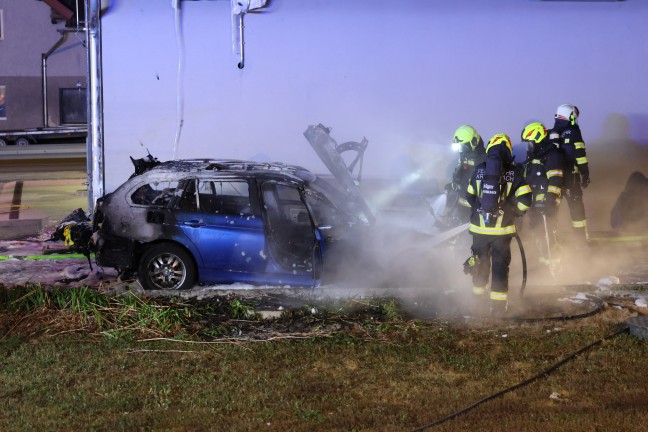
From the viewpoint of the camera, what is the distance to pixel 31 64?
3306cm

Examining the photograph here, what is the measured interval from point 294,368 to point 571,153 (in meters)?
5.46

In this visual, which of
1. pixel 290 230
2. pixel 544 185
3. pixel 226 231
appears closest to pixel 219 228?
pixel 226 231

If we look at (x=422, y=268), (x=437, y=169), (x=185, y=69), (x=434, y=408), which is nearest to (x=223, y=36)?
(x=185, y=69)

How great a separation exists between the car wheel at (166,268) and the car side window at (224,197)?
1.90 feet

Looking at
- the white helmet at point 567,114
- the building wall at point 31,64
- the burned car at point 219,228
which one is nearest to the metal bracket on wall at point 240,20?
the burned car at point 219,228

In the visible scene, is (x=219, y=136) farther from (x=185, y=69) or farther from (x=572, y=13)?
(x=572, y=13)

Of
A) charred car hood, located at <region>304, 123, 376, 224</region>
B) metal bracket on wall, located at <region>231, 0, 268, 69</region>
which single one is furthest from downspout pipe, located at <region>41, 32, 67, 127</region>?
charred car hood, located at <region>304, 123, 376, 224</region>

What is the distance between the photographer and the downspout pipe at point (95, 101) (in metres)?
11.1

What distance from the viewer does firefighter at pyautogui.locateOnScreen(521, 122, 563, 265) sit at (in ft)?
34.1

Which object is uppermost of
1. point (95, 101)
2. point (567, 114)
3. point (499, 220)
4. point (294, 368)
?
point (95, 101)

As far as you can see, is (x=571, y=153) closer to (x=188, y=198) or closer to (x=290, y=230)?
(x=290, y=230)

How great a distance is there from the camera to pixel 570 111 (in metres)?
10.9

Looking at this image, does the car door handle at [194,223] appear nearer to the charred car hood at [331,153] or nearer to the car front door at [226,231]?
the car front door at [226,231]

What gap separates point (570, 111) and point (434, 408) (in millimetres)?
6042
